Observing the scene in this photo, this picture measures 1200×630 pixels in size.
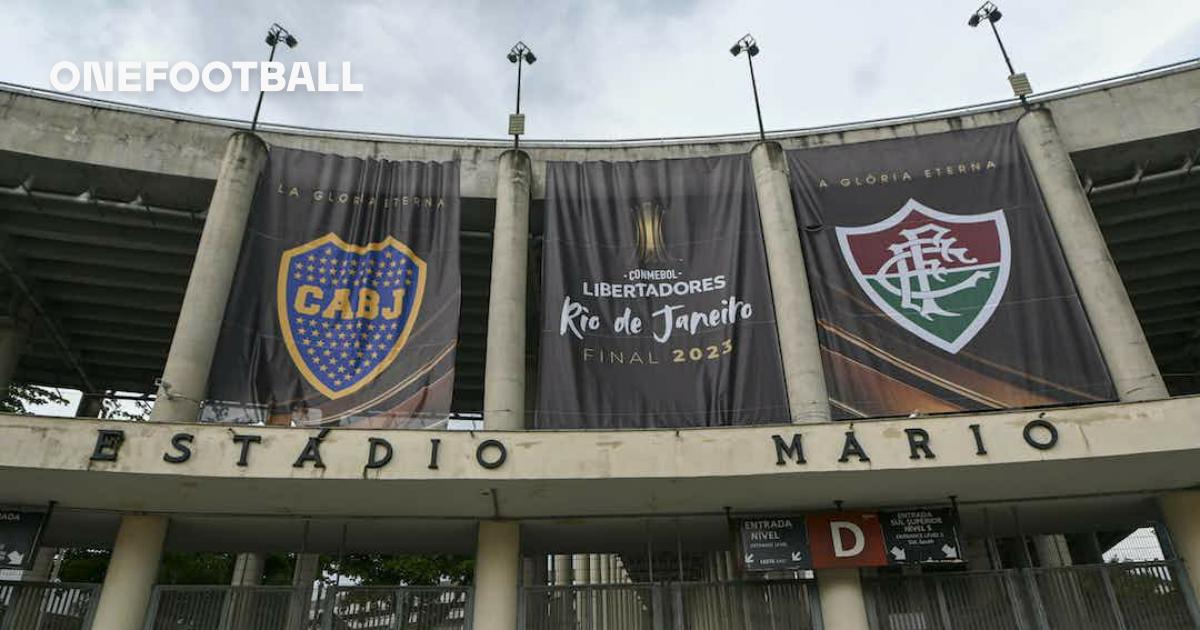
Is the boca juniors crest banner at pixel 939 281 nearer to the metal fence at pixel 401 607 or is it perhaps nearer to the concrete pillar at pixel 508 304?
the concrete pillar at pixel 508 304

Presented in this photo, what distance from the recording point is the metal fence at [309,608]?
14.2 meters

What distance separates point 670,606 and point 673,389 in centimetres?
423

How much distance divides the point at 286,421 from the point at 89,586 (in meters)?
4.42

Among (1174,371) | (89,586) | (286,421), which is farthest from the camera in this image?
(1174,371)

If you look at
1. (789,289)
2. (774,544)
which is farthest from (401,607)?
(789,289)

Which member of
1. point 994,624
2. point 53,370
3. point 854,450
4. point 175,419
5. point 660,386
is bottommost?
point 994,624

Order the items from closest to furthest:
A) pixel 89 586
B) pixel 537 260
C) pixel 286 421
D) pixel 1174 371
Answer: pixel 89 586, pixel 286 421, pixel 537 260, pixel 1174 371

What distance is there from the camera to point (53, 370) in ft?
90.4

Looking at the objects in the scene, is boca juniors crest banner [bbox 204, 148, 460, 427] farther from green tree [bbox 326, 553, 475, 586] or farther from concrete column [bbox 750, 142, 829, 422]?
green tree [bbox 326, 553, 475, 586]

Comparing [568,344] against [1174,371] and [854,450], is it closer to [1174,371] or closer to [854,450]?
[854,450]

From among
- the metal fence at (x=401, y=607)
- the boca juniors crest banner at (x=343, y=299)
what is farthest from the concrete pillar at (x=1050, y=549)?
the boca juniors crest banner at (x=343, y=299)

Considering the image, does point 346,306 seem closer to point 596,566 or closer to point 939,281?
point 939,281

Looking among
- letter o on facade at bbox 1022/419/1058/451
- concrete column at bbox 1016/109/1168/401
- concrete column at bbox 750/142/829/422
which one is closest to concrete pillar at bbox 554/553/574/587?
concrete column at bbox 750/142/829/422

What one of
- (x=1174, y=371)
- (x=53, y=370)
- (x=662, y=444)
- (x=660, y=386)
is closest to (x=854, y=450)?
(x=662, y=444)
